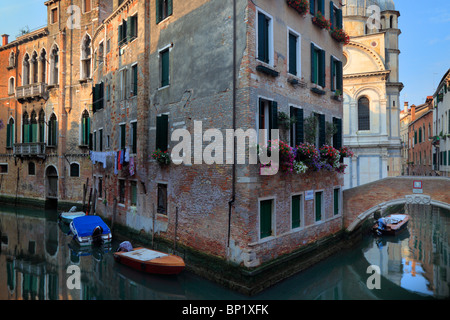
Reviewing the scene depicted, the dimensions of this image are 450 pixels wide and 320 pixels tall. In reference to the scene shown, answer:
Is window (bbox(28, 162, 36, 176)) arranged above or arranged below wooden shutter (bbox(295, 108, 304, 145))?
below

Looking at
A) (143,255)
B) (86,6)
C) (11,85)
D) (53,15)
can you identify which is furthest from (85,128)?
(143,255)

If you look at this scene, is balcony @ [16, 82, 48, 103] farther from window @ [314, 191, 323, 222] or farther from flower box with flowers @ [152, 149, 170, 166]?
window @ [314, 191, 323, 222]

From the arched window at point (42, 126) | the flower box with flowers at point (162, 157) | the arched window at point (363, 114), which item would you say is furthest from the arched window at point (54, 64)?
the arched window at point (363, 114)

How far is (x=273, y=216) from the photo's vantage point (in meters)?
9.67

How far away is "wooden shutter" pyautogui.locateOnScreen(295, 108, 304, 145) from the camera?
34.9 ft

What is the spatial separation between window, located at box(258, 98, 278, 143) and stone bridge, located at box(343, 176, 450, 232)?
18.7 ft

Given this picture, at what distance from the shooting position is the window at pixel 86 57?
2228 cm

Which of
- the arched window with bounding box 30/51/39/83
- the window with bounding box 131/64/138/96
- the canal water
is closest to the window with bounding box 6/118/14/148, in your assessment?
the arched window with bounding box 30/51/39/83

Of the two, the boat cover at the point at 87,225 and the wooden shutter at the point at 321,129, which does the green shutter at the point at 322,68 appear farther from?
the boat cover at the point at 87,225

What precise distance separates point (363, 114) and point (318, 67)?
14258 mm

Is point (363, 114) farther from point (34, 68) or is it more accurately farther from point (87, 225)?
point (34, 68)

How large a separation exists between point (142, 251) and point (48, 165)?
53.2ft
